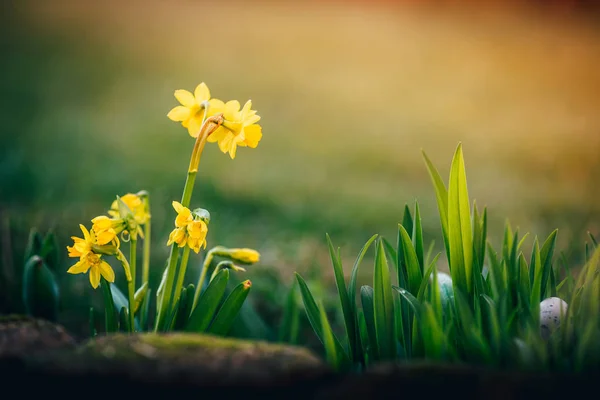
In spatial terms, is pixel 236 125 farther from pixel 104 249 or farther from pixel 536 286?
pixel 536 286

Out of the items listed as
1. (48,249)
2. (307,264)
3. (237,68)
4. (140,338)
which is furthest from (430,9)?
(140,338)

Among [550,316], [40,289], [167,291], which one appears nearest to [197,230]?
[167,291]

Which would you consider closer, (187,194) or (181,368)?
(181,368)

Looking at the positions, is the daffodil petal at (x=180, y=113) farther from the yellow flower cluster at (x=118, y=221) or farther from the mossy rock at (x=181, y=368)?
the mossy rock at (x=181, y=368)

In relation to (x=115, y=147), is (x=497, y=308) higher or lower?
lower

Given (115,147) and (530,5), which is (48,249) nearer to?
(115,147)
